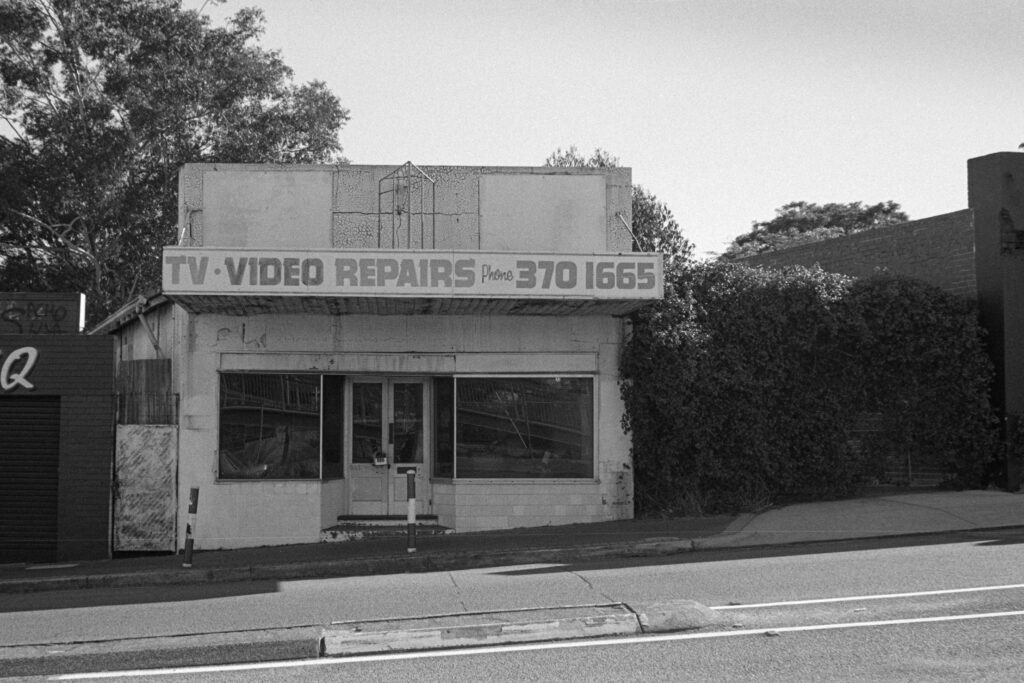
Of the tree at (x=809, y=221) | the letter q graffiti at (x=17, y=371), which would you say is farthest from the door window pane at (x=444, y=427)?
the tree at (x=809, y=221)

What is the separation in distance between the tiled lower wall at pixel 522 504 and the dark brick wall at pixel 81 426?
4.87m

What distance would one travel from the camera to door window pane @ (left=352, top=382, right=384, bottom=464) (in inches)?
599

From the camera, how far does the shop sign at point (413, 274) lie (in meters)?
Result: 12.7

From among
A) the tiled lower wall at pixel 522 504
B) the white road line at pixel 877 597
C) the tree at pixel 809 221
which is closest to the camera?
the white road line at pixel 877 597

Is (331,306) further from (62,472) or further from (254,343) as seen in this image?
(62,472)

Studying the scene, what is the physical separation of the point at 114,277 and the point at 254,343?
1642 cm

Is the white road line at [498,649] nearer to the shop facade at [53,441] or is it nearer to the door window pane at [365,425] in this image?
the shop facade at [53,441]

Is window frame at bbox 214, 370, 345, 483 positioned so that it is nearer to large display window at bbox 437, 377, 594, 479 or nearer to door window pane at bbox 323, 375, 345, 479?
door window pane at bbox 323, 375, 345, 479

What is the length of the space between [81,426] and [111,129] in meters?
15.5

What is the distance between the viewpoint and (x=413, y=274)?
12914mm

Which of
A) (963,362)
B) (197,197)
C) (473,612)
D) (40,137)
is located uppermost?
(40,137)

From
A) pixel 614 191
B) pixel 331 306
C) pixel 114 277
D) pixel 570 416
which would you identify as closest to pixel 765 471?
pixel 570 416

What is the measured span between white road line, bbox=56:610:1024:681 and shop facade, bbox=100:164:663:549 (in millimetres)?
6973

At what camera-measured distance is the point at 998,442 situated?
623 inches
